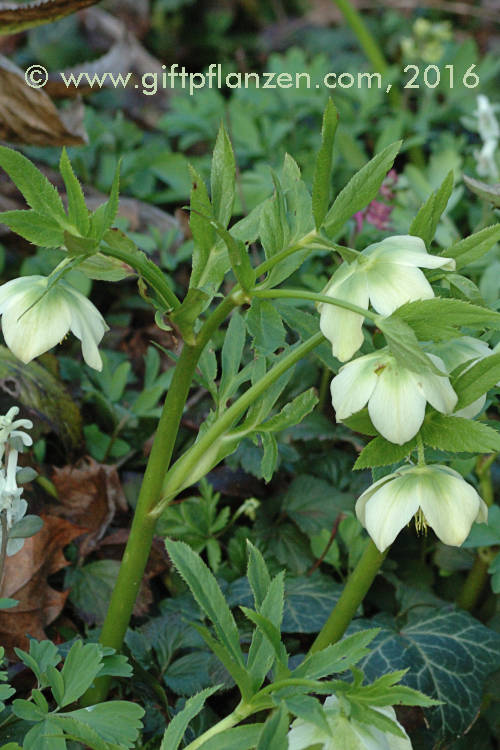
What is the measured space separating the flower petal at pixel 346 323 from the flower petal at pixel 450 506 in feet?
0.45

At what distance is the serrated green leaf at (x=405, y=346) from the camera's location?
68 cm

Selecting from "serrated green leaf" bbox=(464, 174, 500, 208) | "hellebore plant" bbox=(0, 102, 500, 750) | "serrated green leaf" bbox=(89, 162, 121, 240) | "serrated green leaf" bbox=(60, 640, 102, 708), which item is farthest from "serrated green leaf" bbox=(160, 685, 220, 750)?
"serrated green leaf" bbox=(464, 174, 500, 208)

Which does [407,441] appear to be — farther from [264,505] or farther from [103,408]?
[103,408]

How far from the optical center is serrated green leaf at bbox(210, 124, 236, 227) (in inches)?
32.6

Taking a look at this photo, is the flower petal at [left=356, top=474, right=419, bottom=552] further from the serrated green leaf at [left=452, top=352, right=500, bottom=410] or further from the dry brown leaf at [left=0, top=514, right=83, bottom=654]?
the dry brown leaf at [left=0, top=514, right=83, bottom=654]

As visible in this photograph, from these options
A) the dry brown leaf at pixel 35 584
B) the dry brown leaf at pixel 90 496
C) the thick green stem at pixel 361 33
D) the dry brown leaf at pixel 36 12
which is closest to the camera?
the dry brown leaf at pixel 35 584

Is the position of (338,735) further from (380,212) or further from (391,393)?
(380,212)

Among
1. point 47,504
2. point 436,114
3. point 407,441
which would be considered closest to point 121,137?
point 436,114

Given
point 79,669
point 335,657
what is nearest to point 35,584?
point 79,669

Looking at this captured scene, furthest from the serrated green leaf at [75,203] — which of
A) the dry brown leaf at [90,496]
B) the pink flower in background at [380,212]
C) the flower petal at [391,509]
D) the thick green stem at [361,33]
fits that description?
the thick green stem at [361,33]

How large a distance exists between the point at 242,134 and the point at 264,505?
0.99m

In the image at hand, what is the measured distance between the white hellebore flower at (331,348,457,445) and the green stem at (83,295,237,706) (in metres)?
0.15

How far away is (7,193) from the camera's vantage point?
1768 mm

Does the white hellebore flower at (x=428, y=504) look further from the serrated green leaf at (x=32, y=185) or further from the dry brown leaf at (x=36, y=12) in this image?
the dry brown leaf at (x=36, y=12)
